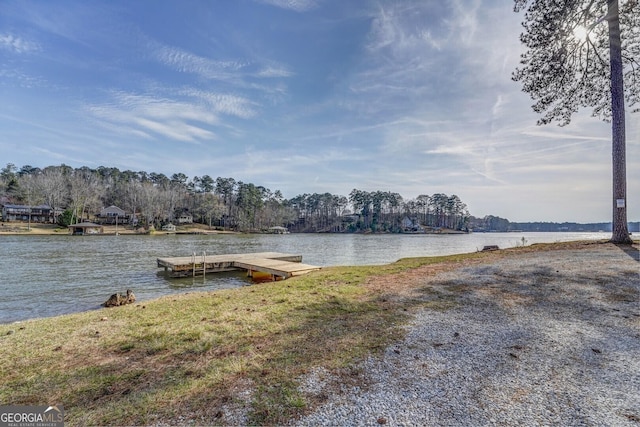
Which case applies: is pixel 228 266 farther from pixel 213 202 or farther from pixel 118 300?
pixel 213 202

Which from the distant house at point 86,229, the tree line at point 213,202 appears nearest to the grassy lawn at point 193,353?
the distant house at point 86,229

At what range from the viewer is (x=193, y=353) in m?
3.62

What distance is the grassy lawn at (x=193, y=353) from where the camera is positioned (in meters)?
2.53

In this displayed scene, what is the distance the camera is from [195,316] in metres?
5.28

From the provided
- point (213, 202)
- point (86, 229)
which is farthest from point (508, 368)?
point (213, 202)

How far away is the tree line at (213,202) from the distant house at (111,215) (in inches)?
78.2

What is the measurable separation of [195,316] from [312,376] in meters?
3.17

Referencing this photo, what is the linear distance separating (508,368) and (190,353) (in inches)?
145

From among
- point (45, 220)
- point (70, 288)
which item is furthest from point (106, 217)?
point (70, 288)

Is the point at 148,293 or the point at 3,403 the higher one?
the point at 3,403

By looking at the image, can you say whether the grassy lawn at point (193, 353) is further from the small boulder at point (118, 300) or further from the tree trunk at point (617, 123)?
the tree trunk at point (617, 123)

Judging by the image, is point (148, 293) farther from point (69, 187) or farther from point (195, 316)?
point (69, 187)

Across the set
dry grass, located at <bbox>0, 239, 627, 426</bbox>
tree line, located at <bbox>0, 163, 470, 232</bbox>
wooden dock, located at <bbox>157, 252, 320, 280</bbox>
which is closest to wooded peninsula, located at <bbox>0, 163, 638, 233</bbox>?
tree line, located at <bbox>0, 163, 470, 232</bbox>

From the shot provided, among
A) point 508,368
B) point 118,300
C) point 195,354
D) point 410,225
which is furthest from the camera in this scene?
point 410,225
